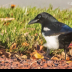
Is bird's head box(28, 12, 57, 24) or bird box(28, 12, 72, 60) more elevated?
bird's head box(28, 12, 57, 24)

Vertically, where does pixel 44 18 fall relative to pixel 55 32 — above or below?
above

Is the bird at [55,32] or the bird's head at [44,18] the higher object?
the bird's head at [44,18]

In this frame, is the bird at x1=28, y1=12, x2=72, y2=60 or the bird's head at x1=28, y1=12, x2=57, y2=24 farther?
the bird's head at x1=28, y1=12, x2=57, y2=24

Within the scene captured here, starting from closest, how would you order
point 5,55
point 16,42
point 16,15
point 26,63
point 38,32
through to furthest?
point 26,63
point 5,55
point 16,42
point 38,32
point 16,15

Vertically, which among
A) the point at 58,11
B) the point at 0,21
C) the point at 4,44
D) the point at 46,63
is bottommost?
the point at 46,63

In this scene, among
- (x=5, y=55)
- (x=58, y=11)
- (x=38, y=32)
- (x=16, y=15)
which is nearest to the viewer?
(x=5, y=55)

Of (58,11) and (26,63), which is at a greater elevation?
(58,11)

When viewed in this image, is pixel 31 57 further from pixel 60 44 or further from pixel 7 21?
pixel 7 21

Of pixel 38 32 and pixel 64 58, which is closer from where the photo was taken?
pixel 64 58

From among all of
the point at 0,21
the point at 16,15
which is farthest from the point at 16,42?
the point at 16,15

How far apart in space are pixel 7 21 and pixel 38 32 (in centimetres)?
151

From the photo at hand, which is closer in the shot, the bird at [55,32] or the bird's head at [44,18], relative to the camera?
the bird at [55,32]

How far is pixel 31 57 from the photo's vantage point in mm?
3818

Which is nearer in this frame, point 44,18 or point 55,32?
point 55,32
